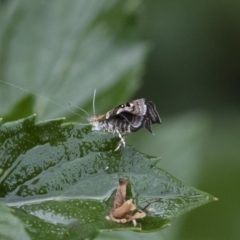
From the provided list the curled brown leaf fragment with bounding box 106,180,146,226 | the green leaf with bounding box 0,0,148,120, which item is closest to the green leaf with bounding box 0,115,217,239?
the curled brown leaf fragment with bounding box 106,180,146,226

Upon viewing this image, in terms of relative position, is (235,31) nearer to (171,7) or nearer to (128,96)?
(171,7)

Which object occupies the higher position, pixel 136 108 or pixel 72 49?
pixel 72 49

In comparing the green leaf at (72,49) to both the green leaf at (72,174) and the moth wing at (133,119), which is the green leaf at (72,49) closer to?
the moth wing at (133,119)

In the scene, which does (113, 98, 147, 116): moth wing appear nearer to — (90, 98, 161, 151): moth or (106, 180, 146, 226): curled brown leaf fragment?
(90, 98, 161, 151): moth

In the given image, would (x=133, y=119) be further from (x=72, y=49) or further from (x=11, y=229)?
(x=72, y=49)

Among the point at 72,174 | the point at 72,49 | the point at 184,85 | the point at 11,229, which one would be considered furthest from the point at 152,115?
the point at 184,85

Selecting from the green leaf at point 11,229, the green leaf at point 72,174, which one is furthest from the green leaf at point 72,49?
the green leaf at point 11,229
